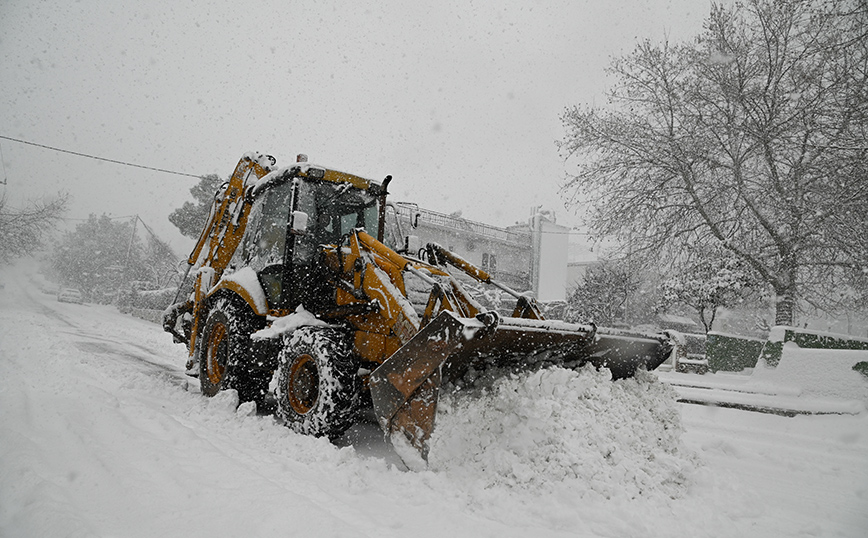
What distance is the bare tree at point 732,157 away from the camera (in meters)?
11.2

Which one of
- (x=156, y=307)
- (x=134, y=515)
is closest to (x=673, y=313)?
(x=156, y=307)

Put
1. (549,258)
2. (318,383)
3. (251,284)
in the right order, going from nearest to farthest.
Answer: (318,383)
(251,284)
(549,258)

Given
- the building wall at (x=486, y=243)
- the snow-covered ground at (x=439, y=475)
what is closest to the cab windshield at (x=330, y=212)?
the snow-covered ground at (x=439, y=475)

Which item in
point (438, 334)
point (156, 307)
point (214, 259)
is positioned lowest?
point (156, 307)

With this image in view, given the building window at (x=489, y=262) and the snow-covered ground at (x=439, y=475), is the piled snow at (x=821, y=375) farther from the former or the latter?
the building window at (x=489, y=262)

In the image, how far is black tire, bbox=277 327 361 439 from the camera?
3.86 meters

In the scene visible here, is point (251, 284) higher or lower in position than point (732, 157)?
lower

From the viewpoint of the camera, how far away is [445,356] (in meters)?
3.21

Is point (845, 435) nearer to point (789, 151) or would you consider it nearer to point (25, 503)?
point (25, 503)

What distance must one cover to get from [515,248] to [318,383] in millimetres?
29195

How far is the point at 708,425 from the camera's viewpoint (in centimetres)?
619

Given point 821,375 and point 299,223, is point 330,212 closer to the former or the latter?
point 299,223

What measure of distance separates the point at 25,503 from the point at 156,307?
23.9 metres

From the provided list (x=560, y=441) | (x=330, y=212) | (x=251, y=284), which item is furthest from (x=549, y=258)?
(x=560, y=441)
